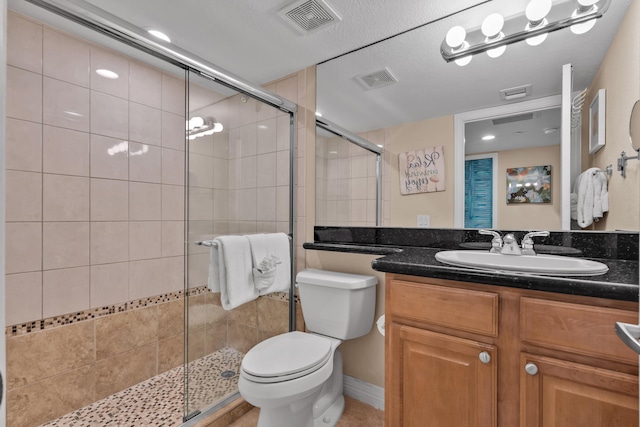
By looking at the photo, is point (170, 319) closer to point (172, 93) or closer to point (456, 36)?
point (172, 93)

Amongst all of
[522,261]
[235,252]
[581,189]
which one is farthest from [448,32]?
[235,252]

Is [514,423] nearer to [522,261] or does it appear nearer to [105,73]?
[522,261]

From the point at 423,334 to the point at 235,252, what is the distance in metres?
1.03

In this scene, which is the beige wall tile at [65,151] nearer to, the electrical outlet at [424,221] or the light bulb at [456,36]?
the electrical outlet at [424,221]

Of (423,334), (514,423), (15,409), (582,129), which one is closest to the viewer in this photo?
(514,423)

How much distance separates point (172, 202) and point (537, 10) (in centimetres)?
245

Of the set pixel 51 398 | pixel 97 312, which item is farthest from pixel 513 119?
pixel 51 398

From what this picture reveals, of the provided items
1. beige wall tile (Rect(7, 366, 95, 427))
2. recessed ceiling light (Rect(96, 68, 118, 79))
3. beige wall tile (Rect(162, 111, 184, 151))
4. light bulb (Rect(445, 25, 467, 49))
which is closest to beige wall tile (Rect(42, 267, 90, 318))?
beige wall tile (Rect(7, 366, 95, 427))

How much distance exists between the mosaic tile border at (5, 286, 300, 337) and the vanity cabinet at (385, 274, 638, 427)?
993 millimetres

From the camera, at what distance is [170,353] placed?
2.25 meters

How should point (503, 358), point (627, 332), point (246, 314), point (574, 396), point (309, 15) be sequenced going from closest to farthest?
point (627, 332) → point (574, 396) → point (503, 358) → point (309, 15) → point (246, 314)

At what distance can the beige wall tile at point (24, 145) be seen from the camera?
1.61 m

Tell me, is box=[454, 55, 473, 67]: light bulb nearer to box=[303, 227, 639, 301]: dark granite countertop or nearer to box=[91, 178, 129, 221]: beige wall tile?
box=[303, 227, 639, 301]: dark granite countertop

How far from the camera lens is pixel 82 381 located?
71.9 inches
